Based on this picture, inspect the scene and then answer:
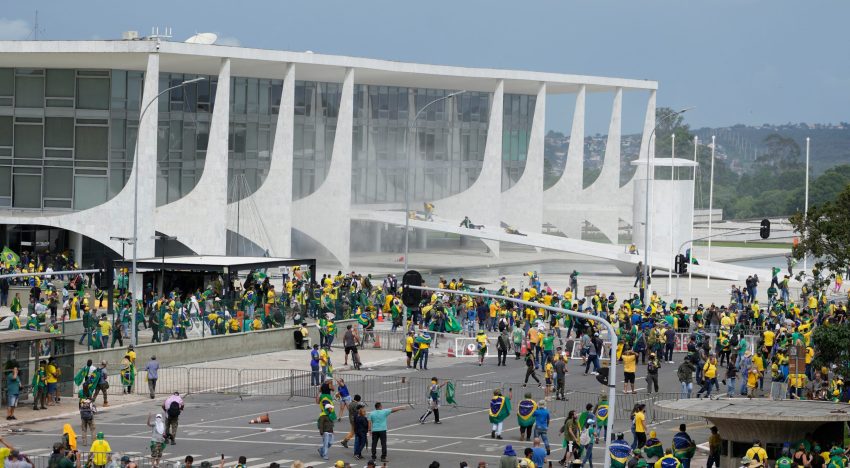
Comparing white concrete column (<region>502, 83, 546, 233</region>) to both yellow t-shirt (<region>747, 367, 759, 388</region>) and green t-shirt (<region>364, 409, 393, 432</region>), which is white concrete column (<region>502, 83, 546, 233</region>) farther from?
green t-shirt (<region>364, 409, 393, 432</region>)

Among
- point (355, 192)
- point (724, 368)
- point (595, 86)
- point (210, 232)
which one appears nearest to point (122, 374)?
point (724, 368)

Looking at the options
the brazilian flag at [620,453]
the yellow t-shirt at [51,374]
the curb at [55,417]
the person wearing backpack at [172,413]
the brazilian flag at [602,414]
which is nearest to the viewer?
the brazilian flag at [620,453]

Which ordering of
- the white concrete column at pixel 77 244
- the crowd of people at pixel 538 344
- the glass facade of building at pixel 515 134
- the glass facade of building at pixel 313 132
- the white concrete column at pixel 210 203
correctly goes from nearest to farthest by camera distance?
the crowd of people at pixel 538 344 → the white concrete column at pixel 77 244 → the white concrete column at pixel 210 203 → the glass facade of building at pixel 313 132 → the glass facade of building at pixel 515 134

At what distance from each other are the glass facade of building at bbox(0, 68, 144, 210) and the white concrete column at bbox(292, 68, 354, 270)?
11.7 meters

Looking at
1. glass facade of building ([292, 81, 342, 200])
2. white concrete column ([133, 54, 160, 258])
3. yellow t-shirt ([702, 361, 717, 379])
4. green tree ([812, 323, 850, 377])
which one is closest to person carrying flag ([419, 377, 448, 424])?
yellow t-shirt ([702, 361, 717, 379])

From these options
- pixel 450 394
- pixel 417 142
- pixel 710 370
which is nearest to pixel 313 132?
pixel 417 142

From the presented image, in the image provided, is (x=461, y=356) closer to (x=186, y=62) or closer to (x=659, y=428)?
(x=659, y=428)

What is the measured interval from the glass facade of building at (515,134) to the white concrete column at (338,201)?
2168 centimetres

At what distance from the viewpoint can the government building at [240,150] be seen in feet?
219

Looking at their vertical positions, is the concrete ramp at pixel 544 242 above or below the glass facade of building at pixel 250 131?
below

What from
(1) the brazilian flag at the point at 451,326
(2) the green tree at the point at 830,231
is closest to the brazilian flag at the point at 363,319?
(1) the brazilian flag at the point at 451,326

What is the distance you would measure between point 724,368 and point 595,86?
58.8 m

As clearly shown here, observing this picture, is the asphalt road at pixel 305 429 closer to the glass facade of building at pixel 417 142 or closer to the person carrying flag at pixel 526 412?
the person carrying flag at pixel 526 412

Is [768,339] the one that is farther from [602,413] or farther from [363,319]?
[363,319]
